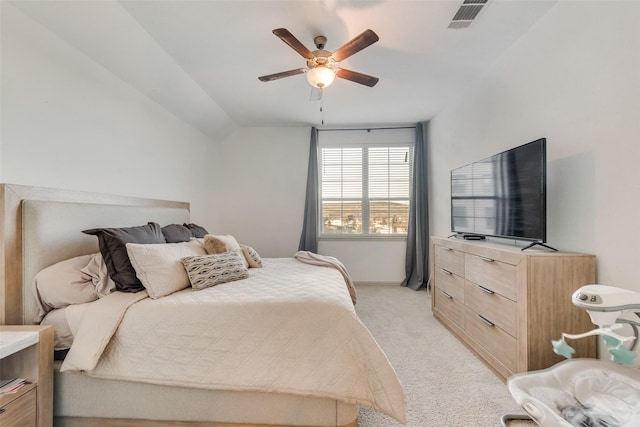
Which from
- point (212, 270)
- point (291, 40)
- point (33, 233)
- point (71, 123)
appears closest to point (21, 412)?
point (33, 233)

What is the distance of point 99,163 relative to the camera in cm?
204

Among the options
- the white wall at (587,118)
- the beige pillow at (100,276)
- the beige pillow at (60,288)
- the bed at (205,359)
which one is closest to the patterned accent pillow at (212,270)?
the bed at (205,359)

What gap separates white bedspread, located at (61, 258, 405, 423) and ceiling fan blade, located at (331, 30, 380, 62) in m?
1.65

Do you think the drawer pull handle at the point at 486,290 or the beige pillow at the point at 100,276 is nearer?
the beige pillow at the point at 100,276

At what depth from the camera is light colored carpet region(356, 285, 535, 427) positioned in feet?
4.86

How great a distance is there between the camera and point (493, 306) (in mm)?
1917

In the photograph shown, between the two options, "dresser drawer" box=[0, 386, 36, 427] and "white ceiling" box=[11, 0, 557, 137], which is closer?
"dresser drawer" box=[0, 386, 36, 427]

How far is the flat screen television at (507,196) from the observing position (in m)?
1.75

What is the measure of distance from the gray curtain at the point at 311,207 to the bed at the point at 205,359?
2.69 metres

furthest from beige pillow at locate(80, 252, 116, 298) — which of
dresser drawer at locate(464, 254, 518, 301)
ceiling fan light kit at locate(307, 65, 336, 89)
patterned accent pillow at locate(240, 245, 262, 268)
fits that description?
dresser drawer at locate(464, 254, 518, 301)

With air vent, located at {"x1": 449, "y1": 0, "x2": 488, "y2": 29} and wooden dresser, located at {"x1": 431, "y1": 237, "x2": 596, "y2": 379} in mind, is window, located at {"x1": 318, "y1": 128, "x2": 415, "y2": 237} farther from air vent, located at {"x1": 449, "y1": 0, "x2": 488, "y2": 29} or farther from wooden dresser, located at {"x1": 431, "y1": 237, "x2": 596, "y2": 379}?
air vent, located at {"x1": 449, "y1": 0, "x2": 488, "y2": 29}

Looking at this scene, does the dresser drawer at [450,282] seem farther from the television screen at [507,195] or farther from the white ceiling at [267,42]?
the white ceiling at [267,42]

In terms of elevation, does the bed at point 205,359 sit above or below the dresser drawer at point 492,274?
below

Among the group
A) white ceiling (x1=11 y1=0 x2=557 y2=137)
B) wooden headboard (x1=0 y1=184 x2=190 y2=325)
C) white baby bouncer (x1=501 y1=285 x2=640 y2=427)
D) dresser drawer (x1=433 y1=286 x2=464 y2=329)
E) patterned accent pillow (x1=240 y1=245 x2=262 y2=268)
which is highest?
white ceiling (x1=11 y1=0 x2=557 y2=137)
